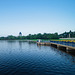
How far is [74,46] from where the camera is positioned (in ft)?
83.8

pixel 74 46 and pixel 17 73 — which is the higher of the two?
pixel 74 46

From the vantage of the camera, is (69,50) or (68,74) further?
(69,50)

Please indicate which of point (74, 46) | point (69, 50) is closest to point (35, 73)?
point (74, 46)

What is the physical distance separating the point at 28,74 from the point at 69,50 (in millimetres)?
23306

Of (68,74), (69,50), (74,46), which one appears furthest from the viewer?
(69,50)

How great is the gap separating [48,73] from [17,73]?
17.1 feet

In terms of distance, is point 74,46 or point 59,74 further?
point 74,46

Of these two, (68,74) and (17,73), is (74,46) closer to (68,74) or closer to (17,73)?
(68,74)

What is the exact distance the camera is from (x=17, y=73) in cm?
1221

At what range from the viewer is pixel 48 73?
12.2m

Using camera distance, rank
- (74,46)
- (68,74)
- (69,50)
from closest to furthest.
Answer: (68,74)
(74,46)
(69,50)

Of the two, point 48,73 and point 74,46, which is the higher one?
point 74,46

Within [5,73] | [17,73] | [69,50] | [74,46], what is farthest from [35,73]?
[69,50]

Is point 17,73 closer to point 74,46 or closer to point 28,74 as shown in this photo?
point 28,74
